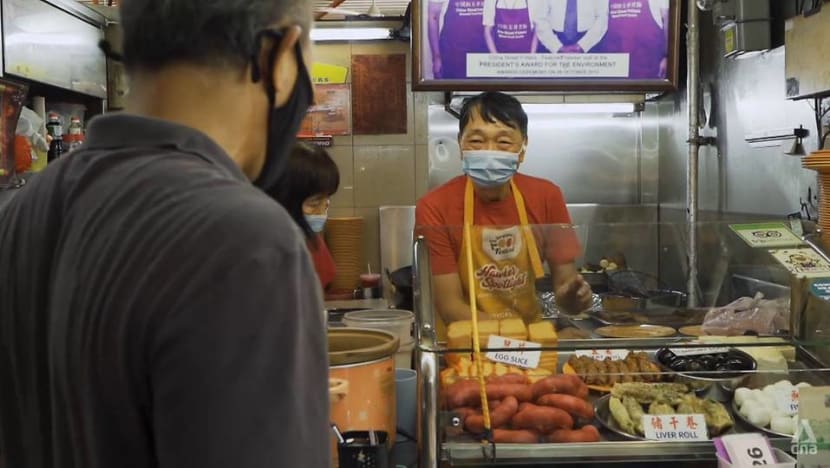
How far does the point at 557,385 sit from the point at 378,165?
12.9 feet

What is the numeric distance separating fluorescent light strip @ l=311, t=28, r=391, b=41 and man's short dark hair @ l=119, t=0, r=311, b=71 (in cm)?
483

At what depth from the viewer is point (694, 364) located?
2.09 metres

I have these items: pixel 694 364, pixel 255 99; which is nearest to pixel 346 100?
pixel 694 364

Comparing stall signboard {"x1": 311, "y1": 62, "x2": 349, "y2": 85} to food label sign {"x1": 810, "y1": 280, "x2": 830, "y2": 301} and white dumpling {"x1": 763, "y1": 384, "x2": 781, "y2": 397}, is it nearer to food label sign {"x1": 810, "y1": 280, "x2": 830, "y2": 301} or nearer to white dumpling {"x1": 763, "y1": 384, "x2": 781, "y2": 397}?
food label sign {"x1": 810, "y1": 280, "x2": 830, "y2": 301}

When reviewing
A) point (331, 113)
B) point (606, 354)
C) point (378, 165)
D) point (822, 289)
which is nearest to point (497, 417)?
point (606, 354)

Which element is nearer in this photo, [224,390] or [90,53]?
[224,390]

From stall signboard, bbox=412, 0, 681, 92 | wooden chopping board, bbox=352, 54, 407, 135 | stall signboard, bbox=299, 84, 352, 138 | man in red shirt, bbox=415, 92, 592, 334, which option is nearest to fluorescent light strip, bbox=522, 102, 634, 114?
wooden chopping board, bbox=352, 54, 407, 135

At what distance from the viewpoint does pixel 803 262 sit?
219cm

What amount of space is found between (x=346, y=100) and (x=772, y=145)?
3156mm

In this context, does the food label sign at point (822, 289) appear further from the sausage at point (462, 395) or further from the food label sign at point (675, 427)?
the sausage at point (462, 395)

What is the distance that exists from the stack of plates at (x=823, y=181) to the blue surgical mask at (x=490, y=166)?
978 mm

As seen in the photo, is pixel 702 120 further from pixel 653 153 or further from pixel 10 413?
pixel 10 413

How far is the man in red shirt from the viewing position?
229cm

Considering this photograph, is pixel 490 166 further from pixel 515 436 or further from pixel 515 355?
pixel 515 436
